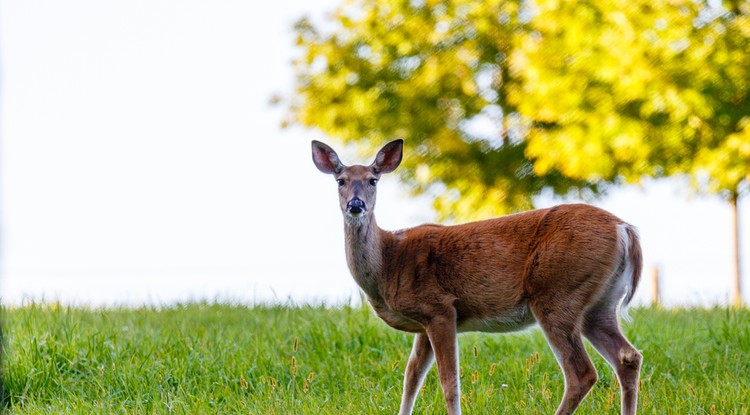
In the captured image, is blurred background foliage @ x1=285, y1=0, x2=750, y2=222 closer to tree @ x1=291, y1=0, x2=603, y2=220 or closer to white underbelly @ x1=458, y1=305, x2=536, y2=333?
tree @ x1=291, y1=0, x2=603, y2=220

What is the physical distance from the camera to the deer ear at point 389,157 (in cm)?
586

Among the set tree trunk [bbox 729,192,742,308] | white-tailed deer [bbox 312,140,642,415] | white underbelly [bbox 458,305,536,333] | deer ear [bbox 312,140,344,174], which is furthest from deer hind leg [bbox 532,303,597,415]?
tree trunk [bbox 729,192,742,308]

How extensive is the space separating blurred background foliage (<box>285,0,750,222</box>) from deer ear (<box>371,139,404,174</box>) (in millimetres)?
7930

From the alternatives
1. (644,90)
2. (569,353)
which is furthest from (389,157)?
(644,90)

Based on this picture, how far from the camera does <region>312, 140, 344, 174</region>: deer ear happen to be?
5.89 meters

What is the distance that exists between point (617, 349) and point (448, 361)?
3.26 ft

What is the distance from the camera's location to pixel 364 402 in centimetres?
597

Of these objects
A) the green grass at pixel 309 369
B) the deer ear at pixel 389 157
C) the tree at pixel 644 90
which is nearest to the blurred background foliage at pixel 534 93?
the tree at pixel 644 90

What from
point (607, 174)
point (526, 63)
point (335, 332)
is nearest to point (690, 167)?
point (607, 174)

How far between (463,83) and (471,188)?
1623 millimetres

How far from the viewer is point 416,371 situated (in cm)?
575

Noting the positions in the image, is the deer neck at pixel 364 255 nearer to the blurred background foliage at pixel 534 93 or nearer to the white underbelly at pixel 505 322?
the white underbelly at pixel 505 322

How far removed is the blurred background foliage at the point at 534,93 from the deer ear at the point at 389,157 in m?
7.93

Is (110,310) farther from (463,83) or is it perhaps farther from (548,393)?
(463,83)
